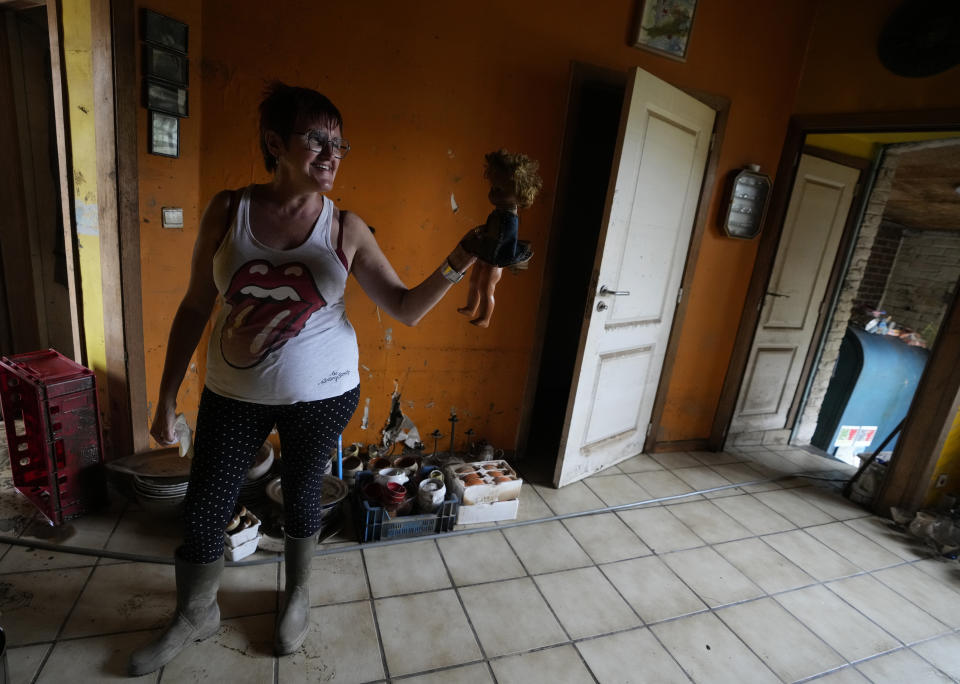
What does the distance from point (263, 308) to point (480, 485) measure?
1.46 m

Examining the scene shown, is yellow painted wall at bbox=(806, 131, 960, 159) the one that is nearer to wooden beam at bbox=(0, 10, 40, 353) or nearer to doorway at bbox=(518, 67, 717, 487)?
doorway at bbox=(518, 67, 717, 487)

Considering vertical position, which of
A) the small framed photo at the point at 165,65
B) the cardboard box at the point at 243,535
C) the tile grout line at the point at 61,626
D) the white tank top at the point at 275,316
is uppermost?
the small framed photo at the point at 165,65

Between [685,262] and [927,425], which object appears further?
[685,262]

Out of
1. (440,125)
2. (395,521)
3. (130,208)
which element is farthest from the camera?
(440,125)

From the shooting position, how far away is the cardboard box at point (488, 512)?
7.39ft

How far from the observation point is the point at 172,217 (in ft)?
6.36

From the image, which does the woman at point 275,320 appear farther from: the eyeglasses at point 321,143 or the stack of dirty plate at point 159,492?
the stack of dirty plate at point 159,492

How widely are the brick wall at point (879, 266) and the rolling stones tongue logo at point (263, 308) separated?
6.32 metres

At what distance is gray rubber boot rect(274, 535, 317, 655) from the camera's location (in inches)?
59.3

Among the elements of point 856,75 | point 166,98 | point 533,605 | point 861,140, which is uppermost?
point 856,75

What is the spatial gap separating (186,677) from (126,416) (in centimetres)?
116

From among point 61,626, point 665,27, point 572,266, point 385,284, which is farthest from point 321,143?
point 572,266

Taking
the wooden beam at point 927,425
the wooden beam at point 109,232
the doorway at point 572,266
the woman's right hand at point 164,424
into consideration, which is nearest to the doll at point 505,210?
the woman's right hand at point 164,424

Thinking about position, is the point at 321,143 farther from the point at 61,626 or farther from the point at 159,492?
the point at 61,626
